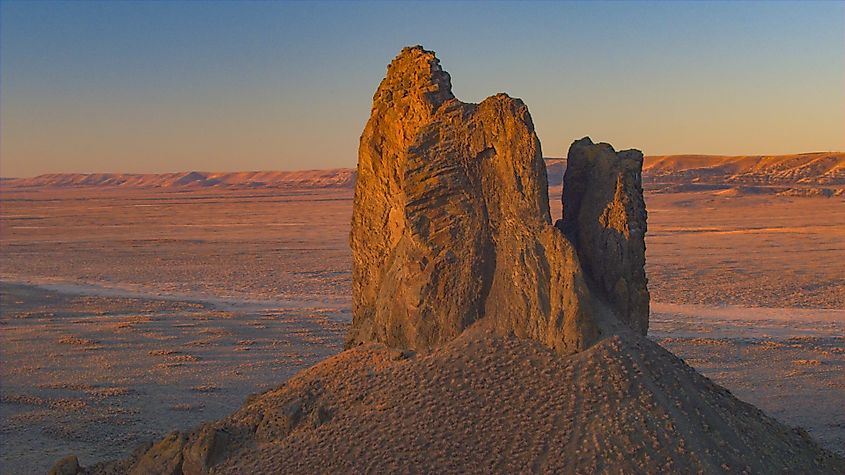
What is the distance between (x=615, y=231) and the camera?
1284 cm

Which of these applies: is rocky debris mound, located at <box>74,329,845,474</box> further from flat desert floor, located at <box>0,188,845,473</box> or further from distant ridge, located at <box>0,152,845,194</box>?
distant ridge, located at <box>0,152,845,194</box>

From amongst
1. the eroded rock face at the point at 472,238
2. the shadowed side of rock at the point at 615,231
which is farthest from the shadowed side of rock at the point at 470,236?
the shadowed side of rock at the point at 615,231

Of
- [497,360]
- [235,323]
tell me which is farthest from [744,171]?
[497,360]

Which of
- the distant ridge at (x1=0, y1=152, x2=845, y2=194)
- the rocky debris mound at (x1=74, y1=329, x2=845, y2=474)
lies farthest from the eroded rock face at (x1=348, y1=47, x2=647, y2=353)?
the distant ridge at (x1=0, y1=152, x2=845, y2=194)

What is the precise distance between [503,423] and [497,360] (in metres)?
1.05

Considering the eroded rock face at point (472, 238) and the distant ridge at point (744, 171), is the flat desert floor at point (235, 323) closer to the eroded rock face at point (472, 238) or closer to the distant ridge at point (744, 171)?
the eroded rock face at point (472, 238)

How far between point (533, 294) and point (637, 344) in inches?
62.2

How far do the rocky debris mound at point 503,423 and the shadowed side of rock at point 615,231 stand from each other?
982mm

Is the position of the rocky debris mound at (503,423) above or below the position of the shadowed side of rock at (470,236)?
below

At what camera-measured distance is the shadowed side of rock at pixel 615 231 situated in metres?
12.8

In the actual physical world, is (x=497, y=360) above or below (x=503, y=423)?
above

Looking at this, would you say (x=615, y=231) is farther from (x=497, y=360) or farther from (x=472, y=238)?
(x=497, y=360)

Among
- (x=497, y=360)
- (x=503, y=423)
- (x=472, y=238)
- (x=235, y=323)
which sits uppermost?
(x=472, y=238)

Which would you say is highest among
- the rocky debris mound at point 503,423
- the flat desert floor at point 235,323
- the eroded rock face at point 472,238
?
the eroded rock face at point 472,238
